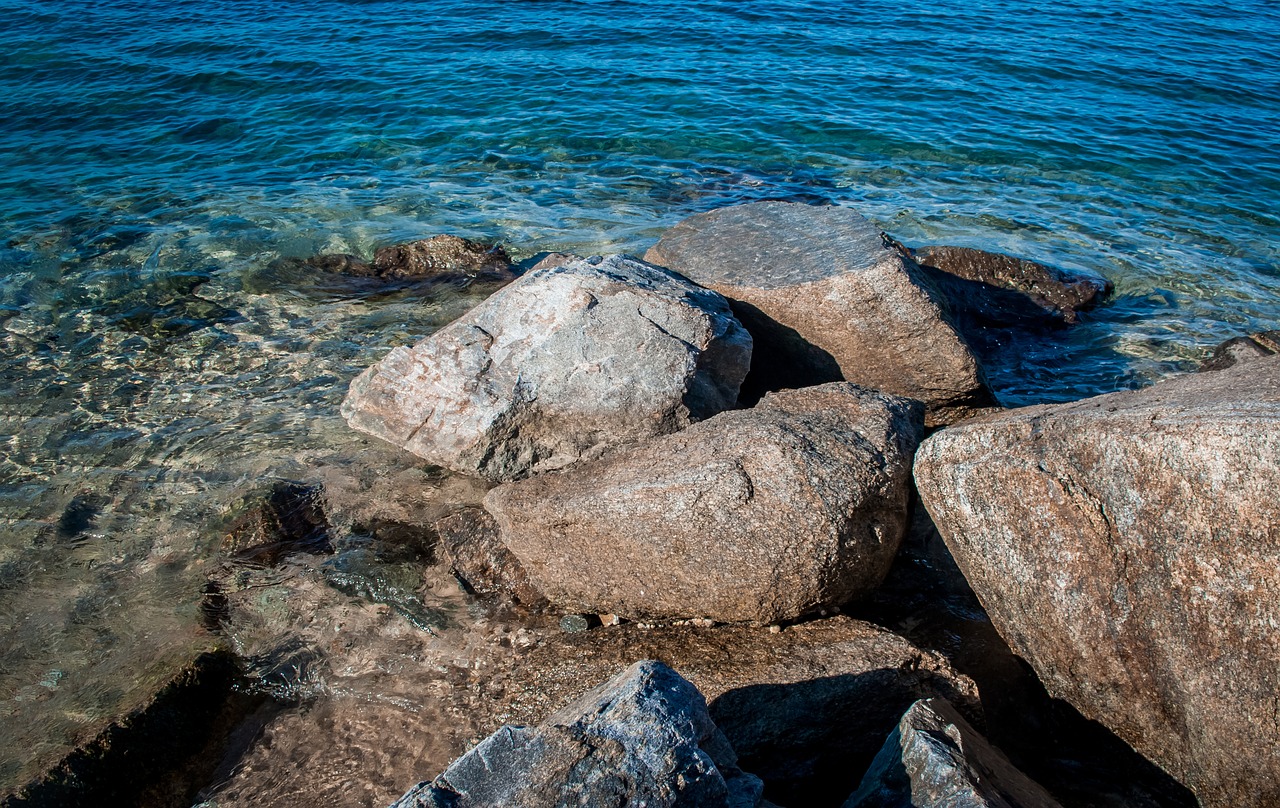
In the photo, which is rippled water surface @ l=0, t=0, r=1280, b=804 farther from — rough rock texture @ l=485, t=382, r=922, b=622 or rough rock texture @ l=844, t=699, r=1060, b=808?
rough rock texture @ l=844, t=699, r=1060, b=808

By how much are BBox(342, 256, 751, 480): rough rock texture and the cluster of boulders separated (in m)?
0.01

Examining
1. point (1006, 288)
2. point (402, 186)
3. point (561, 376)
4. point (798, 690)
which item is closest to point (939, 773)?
point (798, 690)

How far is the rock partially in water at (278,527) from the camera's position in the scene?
4.97 metres

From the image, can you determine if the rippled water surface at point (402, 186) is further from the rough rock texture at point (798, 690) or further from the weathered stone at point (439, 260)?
the rough rock texture at point (798, 690)

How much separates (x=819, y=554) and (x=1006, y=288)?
4.93 metres

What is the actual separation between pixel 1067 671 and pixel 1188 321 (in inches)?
218

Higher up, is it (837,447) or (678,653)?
(837,447)

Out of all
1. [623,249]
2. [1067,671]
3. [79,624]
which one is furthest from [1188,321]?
[79,624]

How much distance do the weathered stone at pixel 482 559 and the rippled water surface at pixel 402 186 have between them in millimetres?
453

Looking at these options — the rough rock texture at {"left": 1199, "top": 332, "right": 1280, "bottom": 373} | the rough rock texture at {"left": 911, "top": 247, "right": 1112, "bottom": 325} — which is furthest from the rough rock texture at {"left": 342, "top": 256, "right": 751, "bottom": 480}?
the rough rock texture at {"left": 1199, "top": 332, "right": 1280, "bottom": 373}

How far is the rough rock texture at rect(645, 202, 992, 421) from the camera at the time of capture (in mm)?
5293

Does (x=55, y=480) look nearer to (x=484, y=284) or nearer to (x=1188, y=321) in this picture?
(x=484, y=284)

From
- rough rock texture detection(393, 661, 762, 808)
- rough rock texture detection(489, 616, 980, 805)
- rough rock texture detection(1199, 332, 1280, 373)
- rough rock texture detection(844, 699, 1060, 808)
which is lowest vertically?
rough rock texture detection(489, 616, 980, 805)

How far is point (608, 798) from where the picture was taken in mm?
2471
